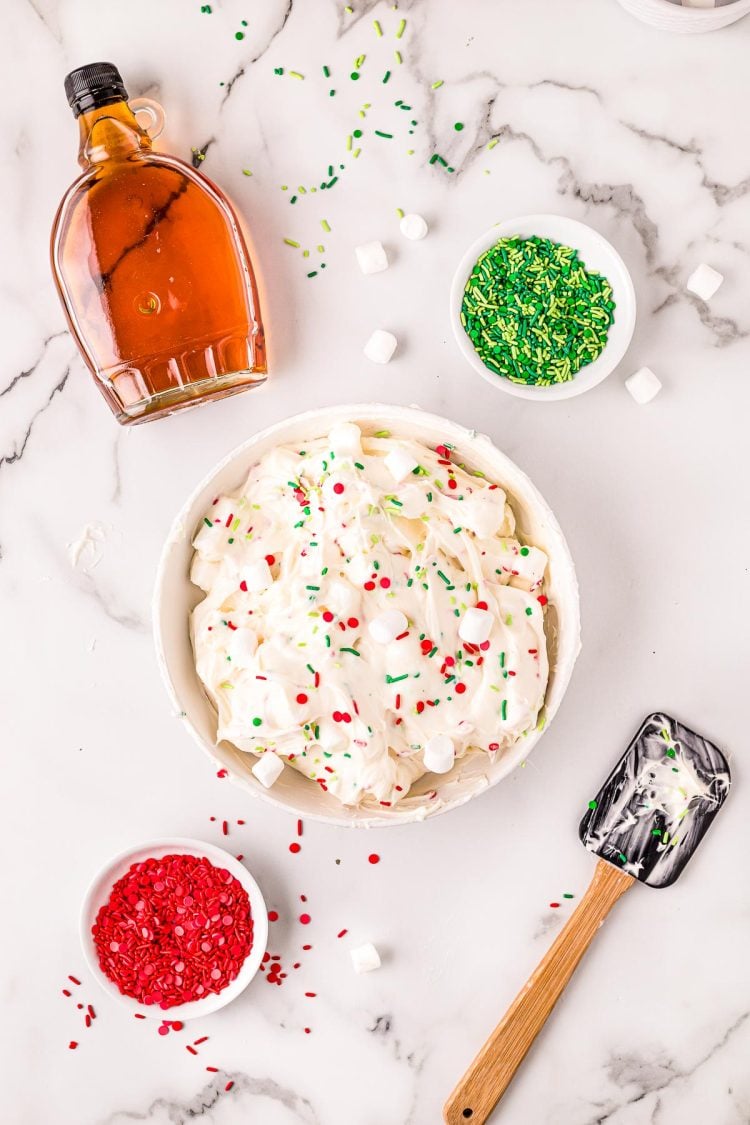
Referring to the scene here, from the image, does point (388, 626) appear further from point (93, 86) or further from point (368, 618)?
point (93, 86)

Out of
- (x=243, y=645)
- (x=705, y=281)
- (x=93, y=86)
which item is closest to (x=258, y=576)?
(x=243, y=645)

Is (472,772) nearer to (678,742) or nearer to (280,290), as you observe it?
(678,742)

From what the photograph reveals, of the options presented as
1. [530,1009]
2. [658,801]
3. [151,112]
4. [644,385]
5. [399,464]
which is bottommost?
[530,1009]

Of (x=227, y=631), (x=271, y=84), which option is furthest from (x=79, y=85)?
(x=227, y=631)

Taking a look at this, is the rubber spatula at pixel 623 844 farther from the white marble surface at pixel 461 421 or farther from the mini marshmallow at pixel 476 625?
the mini marshmallow at pixel 476 625

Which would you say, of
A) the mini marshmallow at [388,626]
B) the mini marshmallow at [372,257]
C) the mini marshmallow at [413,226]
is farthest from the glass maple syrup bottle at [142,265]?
the mini marshmallow at [388,626]

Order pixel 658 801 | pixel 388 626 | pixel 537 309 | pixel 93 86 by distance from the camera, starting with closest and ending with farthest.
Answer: pixel 388 626 → pixel 93 86 → pixel 537 309 → pixel 658 801
